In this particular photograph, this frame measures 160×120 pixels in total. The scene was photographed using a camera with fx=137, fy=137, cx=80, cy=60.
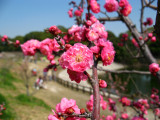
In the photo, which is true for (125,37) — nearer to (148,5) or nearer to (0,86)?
(148,5)

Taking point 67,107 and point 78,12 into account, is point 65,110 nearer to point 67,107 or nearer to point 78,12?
point 67,107

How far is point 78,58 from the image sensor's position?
82cm

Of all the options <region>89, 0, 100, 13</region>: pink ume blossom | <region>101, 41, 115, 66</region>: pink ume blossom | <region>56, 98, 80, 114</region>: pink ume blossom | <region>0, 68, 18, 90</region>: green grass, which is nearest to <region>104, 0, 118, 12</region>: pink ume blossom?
<region>89, 0, 100, 13</region>: pink ume blossom

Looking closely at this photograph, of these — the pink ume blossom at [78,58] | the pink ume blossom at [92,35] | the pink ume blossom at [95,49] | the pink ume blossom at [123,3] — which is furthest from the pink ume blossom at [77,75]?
the pink ume blossom at [123,3]

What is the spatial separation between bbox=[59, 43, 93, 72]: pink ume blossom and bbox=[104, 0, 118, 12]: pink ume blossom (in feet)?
4.90

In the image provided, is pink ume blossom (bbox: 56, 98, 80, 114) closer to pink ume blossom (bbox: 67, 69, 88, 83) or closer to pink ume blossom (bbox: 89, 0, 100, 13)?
pink ume blossom (bbox: 67, 69, 88, 83)

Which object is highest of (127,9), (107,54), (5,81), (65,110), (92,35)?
(127,9)

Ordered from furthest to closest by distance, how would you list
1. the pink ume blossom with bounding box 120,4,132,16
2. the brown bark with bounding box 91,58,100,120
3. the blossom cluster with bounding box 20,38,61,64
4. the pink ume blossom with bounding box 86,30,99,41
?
the pink ume blossom with bounding box 120,4,132,16, the blossom cluster with bounding box 20,38,61,64, the pink ume blossom with bounding box 86,30,99,41, the brown bark with bounding box 91,58,100,120

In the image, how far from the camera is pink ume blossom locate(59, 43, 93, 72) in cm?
77

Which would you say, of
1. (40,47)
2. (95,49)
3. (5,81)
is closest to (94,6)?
(40,47)

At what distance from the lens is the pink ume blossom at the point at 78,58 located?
2.52ft

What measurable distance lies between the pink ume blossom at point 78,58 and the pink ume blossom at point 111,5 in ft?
4.90

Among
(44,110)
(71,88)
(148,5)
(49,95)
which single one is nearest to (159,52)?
(71,88)

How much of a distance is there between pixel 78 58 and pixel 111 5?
156 cm
